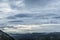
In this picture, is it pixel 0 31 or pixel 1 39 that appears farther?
pixel 0 31
